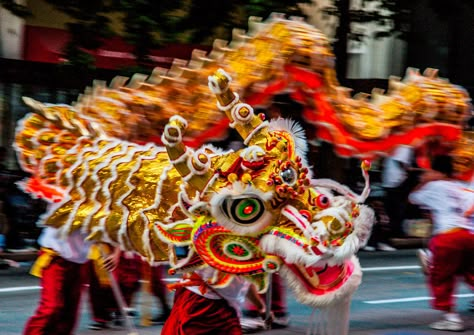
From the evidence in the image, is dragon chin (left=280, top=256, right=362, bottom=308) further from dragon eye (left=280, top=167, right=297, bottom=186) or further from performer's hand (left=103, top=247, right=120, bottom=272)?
performer's hand (left=103, top=247, right=120, bottom=272)

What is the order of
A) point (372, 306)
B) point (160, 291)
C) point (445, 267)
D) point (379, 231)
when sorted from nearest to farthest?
1. point (160, 291)
2. point (445, 267)
3. point (372, 306)
4. point (379, 231)

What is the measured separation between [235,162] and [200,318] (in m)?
0.79

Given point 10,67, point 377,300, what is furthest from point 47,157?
point 10,67

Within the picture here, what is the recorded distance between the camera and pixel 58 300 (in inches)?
231

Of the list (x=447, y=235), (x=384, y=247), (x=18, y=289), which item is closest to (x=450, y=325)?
(x=447, y=235)

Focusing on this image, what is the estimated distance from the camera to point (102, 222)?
17.2 feet

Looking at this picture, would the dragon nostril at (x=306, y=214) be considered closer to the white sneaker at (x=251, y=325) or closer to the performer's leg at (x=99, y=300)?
the white sneaker at (x=251, y=325)

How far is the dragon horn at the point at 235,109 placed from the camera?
470 cm

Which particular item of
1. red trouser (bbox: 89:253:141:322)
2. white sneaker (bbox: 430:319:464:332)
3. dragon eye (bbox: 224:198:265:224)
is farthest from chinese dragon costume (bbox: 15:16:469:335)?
white sneaker (bbox: 430:319:464:332)

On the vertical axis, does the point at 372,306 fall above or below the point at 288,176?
below

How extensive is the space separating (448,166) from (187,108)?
2475 mm

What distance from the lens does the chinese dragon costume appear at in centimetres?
454

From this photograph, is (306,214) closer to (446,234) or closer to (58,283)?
(58,283)

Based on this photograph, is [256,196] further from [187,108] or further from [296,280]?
[187,108]
